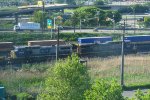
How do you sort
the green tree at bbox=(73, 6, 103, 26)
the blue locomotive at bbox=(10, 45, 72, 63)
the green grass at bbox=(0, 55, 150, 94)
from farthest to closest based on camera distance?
the green tree at bbox=(73, 6, 103, 26) < the blue locomotive at bbox=(10, 45, 72, 63) < the green grass at bbox=(0, 55, 150, 94)

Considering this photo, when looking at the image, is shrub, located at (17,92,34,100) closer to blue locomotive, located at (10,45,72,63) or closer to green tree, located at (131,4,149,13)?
blue locomotive, located at (10,45,72,63)

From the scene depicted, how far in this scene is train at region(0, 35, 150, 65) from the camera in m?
14.5

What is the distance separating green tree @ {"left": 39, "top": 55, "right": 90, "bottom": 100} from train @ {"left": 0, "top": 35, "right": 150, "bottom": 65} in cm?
766

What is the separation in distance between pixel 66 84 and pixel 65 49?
9.10 m

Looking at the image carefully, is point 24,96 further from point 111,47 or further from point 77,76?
point 111,47

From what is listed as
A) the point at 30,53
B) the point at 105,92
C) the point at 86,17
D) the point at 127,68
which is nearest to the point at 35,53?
the point at 30,53

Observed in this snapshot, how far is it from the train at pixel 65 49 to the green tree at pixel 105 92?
886cm

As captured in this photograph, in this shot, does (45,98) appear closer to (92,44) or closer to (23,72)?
(23,72)

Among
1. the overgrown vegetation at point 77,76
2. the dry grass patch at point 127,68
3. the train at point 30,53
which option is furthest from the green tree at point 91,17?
the dry grass patch at point 127,68

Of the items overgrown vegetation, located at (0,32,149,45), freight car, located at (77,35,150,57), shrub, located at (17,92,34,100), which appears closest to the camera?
shrub, located at (17,92,34,100)

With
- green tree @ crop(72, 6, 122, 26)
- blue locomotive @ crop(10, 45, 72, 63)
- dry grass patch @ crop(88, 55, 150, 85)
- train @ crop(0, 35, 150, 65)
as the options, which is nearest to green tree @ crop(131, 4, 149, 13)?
green tree @ crop(72, 6, 122, 26)

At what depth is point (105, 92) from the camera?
5102mm

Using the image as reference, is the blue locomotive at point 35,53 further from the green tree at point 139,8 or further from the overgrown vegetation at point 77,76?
the green tree at point 139,8

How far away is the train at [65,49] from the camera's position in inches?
570
